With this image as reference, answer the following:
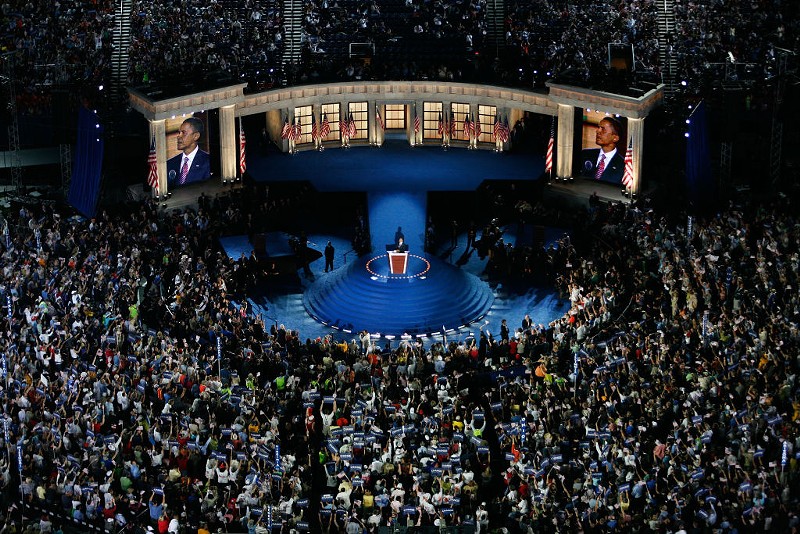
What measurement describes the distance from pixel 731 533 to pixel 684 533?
1506 mm

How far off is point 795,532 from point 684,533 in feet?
11.4

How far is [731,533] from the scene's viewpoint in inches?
1967

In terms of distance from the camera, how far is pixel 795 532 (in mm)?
49781

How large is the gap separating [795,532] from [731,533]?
1.99 metres

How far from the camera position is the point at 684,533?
164 ft
